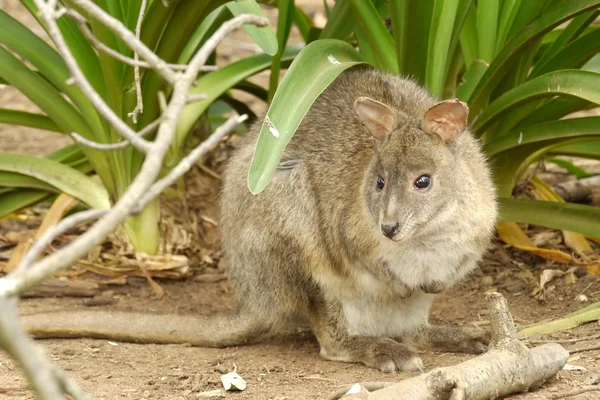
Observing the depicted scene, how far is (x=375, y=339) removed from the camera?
408 centimetres

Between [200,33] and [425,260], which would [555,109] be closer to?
[425,260]

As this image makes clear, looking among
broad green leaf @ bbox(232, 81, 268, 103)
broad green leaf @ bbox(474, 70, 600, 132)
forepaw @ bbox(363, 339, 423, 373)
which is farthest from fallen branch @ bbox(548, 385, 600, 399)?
broad green leaf @ bbox(232, 81, 268, 103)

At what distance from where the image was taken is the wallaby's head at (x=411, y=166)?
11.7 feet

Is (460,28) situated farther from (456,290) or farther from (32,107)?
(32,107)

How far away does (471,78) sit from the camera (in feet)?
14.9

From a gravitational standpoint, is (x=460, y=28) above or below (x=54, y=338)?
above

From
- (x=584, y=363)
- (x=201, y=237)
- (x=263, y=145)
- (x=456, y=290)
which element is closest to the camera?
(x=263, y=145)

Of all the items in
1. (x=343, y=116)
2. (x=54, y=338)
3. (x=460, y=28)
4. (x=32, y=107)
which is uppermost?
(x=32, y=107)

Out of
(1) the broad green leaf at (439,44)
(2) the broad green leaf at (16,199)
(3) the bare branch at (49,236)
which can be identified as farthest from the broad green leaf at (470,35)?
(3) the bare branch at (49,236)

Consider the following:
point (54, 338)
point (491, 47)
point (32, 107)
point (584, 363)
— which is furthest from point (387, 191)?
point (32, 107)

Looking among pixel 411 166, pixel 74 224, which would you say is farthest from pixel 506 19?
pixel 74 224

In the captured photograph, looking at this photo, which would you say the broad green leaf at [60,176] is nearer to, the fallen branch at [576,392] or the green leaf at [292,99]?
the green leaf at [292,99]

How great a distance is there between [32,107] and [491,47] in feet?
14.8

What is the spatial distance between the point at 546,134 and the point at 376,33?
96 cm
